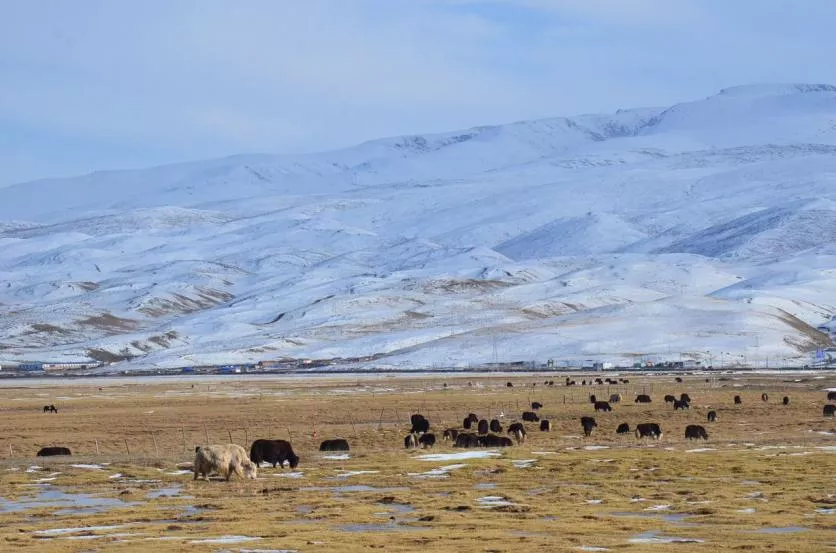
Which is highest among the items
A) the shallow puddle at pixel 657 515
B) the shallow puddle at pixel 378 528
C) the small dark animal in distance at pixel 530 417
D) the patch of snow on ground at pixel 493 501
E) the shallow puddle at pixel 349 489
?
the small dark animal in distance at pixel 530 417

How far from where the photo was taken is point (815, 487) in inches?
1090

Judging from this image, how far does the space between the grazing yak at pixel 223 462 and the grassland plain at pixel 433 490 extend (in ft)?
1.37

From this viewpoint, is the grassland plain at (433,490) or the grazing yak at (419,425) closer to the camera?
the grassland plain at (433,490)

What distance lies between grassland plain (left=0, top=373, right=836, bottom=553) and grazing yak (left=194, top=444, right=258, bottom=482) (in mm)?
417

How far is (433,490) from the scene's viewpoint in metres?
28.8

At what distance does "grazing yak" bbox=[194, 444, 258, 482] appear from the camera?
30.7 meters

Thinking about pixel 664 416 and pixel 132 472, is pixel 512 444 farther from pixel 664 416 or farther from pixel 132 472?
pixel 664 416

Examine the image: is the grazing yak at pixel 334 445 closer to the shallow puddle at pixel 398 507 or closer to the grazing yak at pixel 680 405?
the shallow puddle at pixel 398 507

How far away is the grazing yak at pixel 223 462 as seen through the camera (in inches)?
1210

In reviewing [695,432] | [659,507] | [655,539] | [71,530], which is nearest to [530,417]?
[695,432]

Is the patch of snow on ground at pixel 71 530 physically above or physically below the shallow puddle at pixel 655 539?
above

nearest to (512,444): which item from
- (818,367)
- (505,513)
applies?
(505,513)

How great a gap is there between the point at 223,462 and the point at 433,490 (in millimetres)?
5057

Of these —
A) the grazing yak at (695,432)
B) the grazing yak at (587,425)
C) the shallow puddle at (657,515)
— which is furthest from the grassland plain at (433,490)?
the grazing yak at (587,425)
